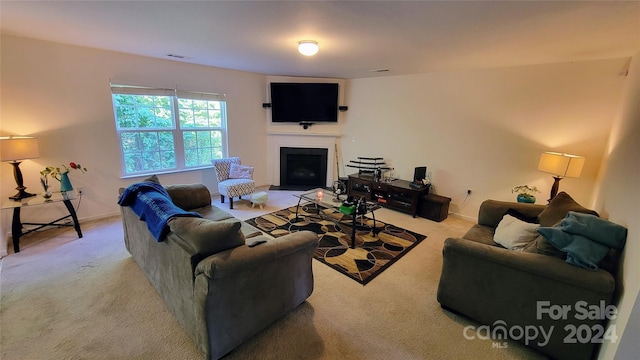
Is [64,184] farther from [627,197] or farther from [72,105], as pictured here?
[627,197]

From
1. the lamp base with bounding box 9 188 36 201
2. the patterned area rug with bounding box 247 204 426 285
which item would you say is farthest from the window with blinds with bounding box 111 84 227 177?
the patterned area rug with bounding box 247 204 426 285

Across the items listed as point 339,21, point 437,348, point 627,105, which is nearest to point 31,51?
point 339,21

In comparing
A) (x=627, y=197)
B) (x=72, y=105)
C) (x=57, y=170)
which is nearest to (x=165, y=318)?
(x=57, y=170)

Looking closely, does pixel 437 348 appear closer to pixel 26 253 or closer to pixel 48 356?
pixel 48 356

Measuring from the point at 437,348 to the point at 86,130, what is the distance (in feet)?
15.8

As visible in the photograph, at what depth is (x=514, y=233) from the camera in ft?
7.63

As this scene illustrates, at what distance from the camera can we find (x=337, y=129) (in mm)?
5715

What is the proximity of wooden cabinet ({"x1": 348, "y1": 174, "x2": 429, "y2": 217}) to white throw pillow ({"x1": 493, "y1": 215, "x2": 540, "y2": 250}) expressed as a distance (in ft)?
5.85

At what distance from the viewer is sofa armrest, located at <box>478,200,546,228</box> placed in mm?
2740

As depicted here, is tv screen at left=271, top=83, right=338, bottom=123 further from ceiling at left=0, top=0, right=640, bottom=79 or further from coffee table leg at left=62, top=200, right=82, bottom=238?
coffee table leg at left=62, top=200, right=82, bottom=238

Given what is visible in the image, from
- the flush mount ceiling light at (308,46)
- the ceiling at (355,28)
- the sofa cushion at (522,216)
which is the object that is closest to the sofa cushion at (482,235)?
the sofa cushion at (522,216)

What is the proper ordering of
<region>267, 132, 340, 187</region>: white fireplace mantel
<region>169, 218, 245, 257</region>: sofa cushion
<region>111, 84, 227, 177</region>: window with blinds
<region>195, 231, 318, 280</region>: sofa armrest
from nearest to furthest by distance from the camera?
<region>195, 231, 318, 280</region>: sofa armrest, <region>169, 218, 245, 257</region>: sofa cushion, <region>111, 84, 227, 177</region>: window with blinds, <region>267, 132, 340, 187</region>: white fireplace mantel

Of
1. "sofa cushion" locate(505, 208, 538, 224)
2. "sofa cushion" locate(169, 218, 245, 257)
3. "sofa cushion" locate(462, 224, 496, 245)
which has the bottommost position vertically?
"sofa cushion" locate(462, 224, 496, 245)

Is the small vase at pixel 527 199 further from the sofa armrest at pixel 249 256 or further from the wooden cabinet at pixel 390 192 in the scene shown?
the sofa armrest at pixel 249 256
